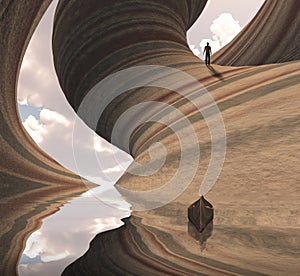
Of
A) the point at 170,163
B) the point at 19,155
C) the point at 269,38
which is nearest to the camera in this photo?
the point at 170,163

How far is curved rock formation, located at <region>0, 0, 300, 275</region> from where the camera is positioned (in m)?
0.29

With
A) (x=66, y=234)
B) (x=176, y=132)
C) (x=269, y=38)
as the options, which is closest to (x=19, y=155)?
(x=176, y=132)

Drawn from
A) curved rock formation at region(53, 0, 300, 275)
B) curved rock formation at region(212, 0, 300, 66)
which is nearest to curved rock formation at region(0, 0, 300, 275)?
curved rock formation at region(53, 0, 300, 275)

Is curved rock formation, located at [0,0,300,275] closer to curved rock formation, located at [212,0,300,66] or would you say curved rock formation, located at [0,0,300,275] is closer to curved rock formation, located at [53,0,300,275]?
curved rock formation, located at [53,0,300,275]

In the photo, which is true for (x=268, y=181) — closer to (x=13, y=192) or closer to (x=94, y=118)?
(x=13, y=192)

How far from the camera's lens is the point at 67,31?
1.27 metres

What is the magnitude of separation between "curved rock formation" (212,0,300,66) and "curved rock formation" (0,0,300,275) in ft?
1.31

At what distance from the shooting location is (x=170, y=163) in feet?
2.08

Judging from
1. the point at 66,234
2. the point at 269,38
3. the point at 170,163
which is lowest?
the point at 66,234

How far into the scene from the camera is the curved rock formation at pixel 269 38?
1426 mm

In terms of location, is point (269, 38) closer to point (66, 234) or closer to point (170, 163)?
point (170, 163)

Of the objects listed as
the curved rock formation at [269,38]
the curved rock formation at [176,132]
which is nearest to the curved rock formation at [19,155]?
the curved rock formation at [176,132]

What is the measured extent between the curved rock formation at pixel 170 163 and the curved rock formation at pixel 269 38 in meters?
0.40

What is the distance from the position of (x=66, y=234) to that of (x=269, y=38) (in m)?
1.37
